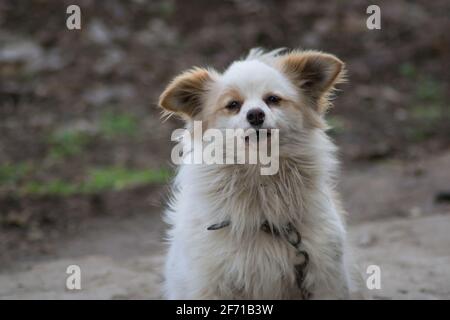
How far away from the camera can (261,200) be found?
13.0ft

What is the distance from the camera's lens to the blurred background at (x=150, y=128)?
6055 mm

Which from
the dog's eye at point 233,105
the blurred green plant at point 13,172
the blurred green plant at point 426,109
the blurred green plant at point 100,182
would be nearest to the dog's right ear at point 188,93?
the dog's eye at point 233,105

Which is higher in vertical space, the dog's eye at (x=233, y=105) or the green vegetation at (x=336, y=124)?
the green vegetation at (x=336, y=124)

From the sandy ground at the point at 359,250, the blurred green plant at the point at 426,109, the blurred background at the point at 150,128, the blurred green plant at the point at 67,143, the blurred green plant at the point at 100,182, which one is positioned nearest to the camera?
the sandy ground at the point at 359,250

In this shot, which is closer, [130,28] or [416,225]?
[416,225]

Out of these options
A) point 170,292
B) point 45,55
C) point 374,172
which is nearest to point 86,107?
point 45,55

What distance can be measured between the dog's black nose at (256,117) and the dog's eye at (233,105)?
20 centimetres

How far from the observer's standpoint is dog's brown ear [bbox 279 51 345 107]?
13.8 ft

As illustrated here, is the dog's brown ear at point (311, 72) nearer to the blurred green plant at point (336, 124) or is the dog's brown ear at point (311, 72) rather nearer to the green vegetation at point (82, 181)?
the green vegetation at point (82, 181)

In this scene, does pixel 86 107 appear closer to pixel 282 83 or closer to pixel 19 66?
pixel 19 66

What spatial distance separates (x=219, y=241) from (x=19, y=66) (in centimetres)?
771

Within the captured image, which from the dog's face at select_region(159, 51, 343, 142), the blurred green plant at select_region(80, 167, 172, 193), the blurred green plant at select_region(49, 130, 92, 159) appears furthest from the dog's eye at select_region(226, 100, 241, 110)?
the blurred green plant at select_region(49, 130, 92, 159)

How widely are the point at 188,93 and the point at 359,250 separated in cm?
254
